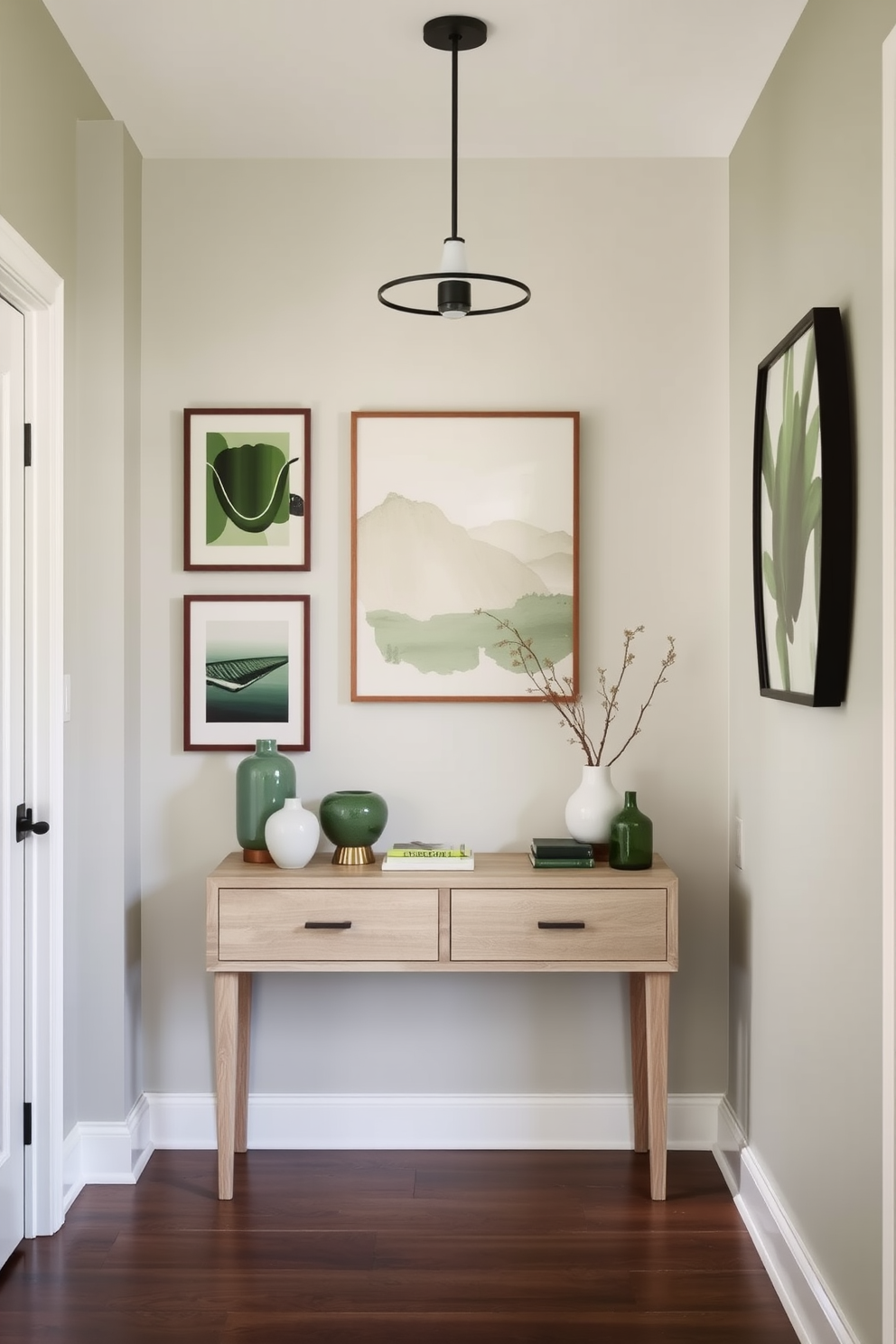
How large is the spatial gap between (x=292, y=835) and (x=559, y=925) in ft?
2.31

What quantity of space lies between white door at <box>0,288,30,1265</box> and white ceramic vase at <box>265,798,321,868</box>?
59 cm

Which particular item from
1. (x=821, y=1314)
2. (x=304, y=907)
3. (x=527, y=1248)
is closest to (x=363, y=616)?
(x=304, y=907)

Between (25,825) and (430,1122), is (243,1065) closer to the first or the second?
(430,1122)

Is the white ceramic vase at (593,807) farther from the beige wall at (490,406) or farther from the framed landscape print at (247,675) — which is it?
the framed landscape print at (247,675)

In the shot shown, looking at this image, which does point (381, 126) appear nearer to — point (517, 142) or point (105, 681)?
point (517, 142)

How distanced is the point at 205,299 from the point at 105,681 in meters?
1.10

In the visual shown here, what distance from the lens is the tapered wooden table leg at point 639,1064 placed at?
10.1 ft

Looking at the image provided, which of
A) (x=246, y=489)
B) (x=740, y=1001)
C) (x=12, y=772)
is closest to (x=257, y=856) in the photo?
(x=12, y=772)

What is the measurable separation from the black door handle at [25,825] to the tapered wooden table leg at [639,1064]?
1.56 metres

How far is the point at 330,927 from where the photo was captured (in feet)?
9.26

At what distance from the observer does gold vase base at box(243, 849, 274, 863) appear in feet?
9.81

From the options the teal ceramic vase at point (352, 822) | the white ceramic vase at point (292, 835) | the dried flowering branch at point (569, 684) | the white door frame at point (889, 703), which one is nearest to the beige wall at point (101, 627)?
the white ceramic vase at point (292, 835)

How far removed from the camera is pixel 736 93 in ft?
9.35

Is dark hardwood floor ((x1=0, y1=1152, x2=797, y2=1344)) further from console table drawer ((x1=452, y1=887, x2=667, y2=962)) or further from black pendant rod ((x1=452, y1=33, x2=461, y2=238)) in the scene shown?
black pendant rod ((x1=452, y1=33, x2=461, y2=238))
